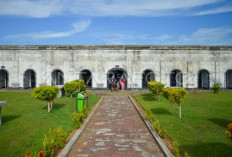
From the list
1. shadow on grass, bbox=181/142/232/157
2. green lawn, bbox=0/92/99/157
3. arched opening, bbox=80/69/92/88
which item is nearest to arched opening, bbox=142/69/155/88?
arched opening, bbox=80/69/92/88

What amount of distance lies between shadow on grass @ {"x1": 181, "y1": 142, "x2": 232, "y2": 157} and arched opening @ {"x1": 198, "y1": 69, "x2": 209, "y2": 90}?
1712cm

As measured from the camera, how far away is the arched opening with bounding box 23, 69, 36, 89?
19.7 meters

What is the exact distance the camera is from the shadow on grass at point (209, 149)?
435cm

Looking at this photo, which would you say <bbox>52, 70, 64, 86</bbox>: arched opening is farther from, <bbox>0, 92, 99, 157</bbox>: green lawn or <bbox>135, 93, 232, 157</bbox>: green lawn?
<bbox>135, 93, 232, 157</bbox>: green lawn

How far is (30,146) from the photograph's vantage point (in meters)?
4.77

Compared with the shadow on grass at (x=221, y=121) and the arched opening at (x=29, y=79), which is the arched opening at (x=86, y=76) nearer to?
the arched opening at (x=29, y=79)

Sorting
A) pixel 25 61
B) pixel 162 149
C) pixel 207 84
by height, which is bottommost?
pixel 162 149

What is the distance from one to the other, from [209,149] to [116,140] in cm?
275

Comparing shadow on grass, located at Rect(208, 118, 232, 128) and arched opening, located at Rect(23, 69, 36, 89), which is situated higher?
arched opening, located at Rect(23, 69, 36, 89)

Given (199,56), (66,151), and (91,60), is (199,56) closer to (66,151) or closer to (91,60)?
(91,60)

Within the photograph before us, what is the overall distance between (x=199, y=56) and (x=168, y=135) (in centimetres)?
1674

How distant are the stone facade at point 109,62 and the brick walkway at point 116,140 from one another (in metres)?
12.0

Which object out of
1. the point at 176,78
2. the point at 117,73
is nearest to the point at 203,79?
the point at 176,78

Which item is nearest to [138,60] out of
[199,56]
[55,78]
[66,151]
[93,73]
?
[93,73]
